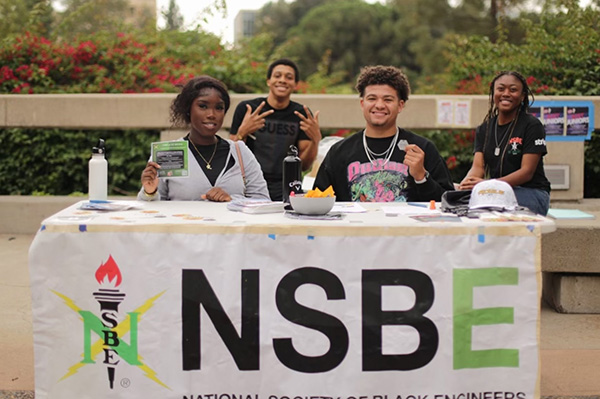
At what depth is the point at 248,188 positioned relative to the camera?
4840 millimetres

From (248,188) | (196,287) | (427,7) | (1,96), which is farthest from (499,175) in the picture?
(427,7)

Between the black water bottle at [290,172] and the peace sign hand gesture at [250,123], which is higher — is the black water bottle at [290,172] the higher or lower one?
the lower one

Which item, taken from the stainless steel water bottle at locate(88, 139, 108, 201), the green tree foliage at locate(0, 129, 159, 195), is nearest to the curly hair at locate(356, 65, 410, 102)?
the stainless steel water bottle at locate(88, 139, 108, 201)

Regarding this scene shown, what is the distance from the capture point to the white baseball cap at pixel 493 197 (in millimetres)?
3771

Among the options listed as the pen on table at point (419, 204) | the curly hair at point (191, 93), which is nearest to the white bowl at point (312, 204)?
the pen on table at point (419, 204)

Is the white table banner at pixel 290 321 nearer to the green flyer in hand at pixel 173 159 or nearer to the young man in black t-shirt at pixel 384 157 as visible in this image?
the green flyer in hand at pixel 173 159

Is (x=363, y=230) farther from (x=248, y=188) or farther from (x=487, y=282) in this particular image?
(x=248, y=188)

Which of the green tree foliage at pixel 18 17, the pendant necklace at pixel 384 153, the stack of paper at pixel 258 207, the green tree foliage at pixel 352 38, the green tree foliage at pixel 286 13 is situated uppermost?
the green tree foliage at pixel 286 13

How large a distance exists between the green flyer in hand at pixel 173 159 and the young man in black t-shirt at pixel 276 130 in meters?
1.46

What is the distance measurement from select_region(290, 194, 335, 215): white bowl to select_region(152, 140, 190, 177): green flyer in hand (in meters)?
0.84

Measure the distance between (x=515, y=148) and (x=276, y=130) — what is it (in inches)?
67.9

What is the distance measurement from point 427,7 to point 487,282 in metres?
31.5

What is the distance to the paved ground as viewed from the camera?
4160 millimetres

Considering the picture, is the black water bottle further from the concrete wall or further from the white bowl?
the concrete wall
